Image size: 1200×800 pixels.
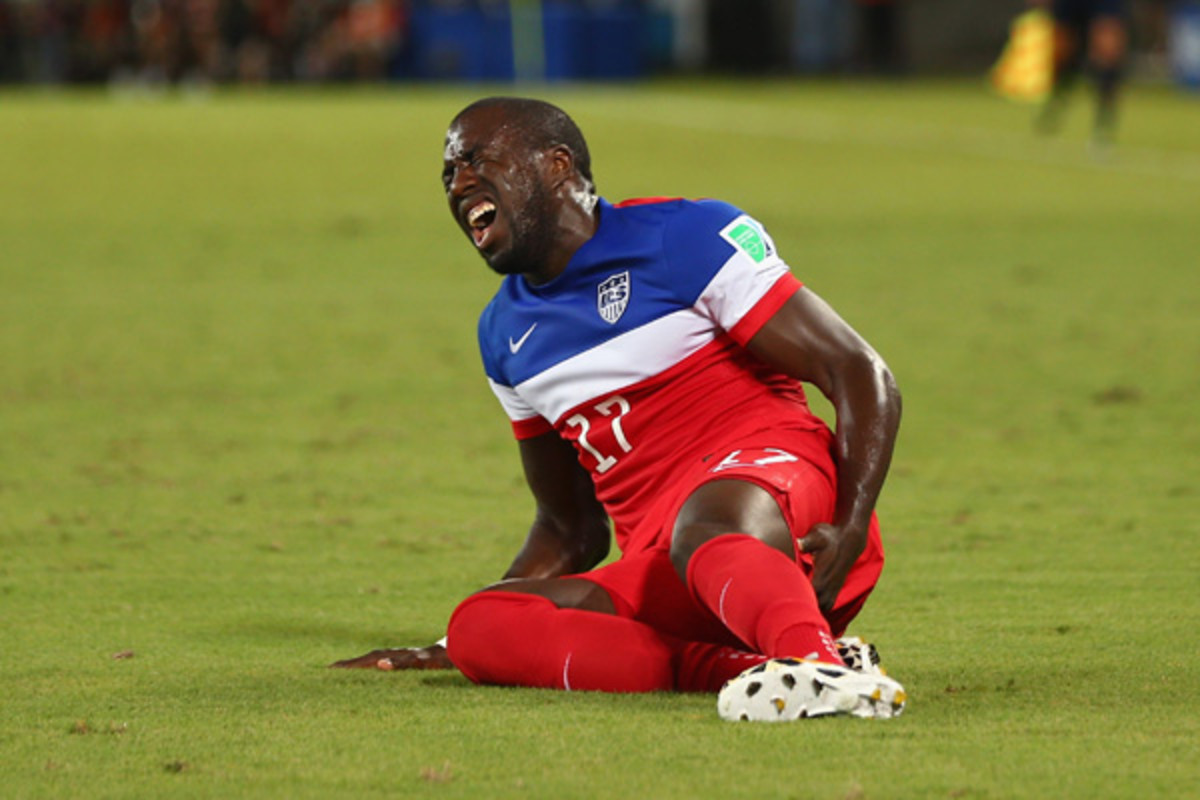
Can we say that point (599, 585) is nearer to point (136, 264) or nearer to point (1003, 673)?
point (1003, 673)

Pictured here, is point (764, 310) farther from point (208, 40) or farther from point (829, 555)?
point (208, 40)

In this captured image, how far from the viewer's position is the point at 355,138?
2416 centimetres

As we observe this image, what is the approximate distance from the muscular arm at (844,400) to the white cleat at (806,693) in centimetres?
42

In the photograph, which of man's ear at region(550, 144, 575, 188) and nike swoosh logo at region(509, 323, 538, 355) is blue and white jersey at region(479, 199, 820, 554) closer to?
nike swoosh logo at region(509, 323, 538, 355)

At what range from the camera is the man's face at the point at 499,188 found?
173 inches

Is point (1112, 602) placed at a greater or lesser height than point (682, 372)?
lesser

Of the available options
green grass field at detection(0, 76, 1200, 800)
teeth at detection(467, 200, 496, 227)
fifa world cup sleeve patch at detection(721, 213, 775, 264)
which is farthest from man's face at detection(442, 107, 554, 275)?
green grass field at detection(0, 76, 1200, 800)

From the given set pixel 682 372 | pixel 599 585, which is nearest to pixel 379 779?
pixel 599 585

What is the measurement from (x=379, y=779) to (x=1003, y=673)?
4.86 ft

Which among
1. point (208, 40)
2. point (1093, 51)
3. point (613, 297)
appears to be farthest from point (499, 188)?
point (208, 40)

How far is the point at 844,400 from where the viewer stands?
4246 mm

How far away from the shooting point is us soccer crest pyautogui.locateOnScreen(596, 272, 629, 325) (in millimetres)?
4422

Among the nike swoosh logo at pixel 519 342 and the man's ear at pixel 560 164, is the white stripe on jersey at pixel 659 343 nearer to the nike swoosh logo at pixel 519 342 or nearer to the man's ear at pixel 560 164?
the nike swoosh logo at pixel 519 342

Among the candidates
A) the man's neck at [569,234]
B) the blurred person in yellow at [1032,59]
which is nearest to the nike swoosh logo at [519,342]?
the man's neck at [569,234]
